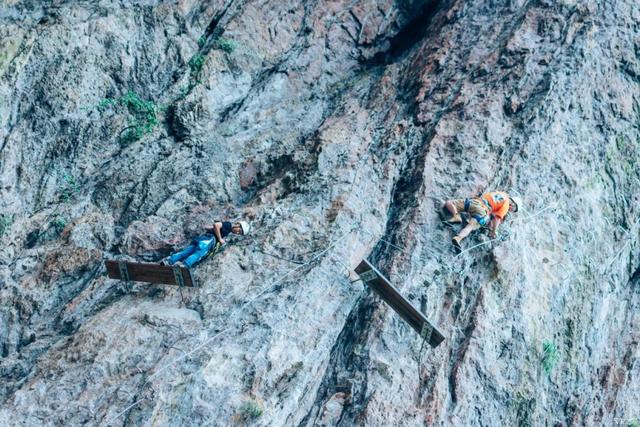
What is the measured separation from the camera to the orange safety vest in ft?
34.5

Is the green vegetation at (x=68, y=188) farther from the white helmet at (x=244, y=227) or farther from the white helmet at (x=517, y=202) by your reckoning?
the white helmet at (x=517, y=202)

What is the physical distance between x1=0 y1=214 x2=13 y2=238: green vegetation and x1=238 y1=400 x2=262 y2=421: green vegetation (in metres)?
5.93

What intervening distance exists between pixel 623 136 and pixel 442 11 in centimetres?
452

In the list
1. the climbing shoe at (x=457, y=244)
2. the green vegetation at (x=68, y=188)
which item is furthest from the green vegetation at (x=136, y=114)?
the climbing shoe at (x=457, y=244)

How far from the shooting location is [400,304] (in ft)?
30.4

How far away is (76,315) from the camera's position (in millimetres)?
10570

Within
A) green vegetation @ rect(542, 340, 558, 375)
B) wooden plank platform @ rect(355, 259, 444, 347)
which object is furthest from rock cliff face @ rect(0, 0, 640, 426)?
wooden plank platform @ rect(355, 259, 444, 347)

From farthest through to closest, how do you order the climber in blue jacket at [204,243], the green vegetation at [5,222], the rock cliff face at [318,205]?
the green vegetation at [5,222]
the climber in blue jacket at [204,243]
the rock cliff face at [318,205]

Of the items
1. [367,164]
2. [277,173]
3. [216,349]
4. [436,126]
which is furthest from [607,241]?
[216,349]

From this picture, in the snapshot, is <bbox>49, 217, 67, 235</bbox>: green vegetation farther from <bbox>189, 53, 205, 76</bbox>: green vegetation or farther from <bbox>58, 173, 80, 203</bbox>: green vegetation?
<bbox>189, 53, 205, 76</bbox>: green vegetation

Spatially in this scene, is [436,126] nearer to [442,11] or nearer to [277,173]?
[277,173]

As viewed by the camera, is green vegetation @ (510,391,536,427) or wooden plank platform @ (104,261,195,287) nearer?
green vegetation @ (510,391,536,427)

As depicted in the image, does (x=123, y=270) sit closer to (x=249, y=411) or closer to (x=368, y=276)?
(x=249, y=411)

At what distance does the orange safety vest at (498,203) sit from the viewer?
10.5 m
